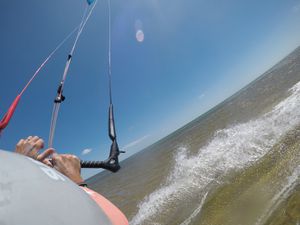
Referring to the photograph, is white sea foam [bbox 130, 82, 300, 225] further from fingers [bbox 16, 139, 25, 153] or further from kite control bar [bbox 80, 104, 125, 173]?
fingers [bbox 16, 139, 25, 153]

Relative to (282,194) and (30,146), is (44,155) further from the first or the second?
(282,194)

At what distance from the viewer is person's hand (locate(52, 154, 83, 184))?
8.87ft

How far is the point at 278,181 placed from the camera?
10320 mm

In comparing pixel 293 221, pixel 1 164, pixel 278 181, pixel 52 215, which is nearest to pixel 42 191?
pixel 52 215

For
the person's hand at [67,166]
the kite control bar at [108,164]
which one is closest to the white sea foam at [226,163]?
the kite control bar at [108,164]

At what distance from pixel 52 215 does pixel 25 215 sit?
0.47ft

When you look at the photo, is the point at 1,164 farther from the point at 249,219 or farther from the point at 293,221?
the point at 249,219

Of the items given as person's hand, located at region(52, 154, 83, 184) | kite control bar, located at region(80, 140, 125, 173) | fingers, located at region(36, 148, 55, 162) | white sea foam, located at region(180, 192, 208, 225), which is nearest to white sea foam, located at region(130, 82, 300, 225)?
white sea foam, located at region(180, 192, 208, 225)

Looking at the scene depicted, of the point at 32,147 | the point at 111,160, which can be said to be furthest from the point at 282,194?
the point at 32,147

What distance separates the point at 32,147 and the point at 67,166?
1.12 ft

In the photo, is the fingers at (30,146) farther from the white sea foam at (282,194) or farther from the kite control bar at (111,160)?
the white sea foam at (282,194)

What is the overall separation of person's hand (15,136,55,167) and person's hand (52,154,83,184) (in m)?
0.10

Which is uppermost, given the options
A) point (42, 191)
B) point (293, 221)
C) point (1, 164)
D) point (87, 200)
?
point (1, 164)

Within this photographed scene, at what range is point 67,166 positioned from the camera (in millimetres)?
2719
